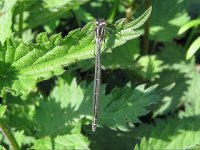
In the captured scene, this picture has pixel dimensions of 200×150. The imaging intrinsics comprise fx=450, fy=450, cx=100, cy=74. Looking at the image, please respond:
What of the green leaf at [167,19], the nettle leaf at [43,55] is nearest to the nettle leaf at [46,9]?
the nettle leaf at [43,55]

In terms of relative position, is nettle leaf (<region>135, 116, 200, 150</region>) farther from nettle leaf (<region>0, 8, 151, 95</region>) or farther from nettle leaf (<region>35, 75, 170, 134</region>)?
nettle leaf (<region>0, 8, 151, 95</region>)

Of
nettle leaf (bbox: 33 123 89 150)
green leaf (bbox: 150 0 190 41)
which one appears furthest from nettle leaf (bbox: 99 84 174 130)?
green leaf (bbox: 150 0 190 41)

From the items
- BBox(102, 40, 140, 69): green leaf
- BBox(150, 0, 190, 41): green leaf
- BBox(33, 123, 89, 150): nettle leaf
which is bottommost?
BBox(33, 123, 89, 150): nettle leaf

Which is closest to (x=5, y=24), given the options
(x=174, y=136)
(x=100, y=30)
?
(x=100, y=30)

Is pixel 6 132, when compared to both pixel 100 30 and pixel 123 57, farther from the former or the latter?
pixel 123 57

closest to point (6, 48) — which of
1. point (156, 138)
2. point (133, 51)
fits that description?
point (156, 138)

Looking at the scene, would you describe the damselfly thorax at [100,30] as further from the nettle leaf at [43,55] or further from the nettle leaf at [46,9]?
the nettle leaf at [46,9]
